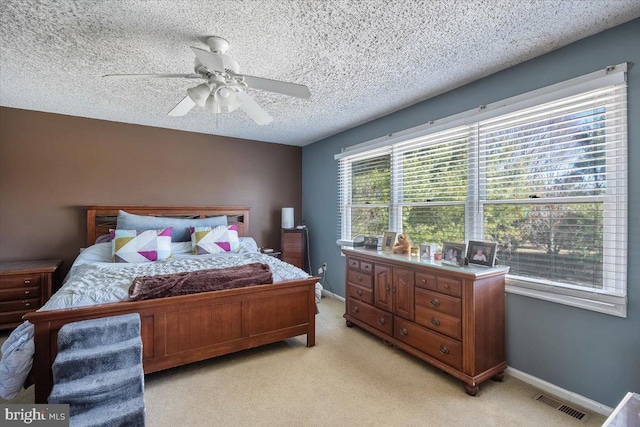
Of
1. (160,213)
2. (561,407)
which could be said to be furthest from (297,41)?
(160,213)

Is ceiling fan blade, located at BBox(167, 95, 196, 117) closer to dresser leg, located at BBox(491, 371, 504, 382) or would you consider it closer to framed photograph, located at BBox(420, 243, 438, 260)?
framed photograph, located at BBox(420, 243, 438, 260)

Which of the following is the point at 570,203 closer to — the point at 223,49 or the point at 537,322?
the point at 537,322

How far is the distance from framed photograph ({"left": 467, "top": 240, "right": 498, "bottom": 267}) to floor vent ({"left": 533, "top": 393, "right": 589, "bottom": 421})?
3.02 feet

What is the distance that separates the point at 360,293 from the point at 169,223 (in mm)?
2541

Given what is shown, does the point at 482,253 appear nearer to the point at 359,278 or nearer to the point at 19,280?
the point at 359,278

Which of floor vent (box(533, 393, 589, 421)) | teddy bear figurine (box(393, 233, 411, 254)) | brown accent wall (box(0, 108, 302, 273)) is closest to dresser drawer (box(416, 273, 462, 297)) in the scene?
teddy bear figurine (box(393, 233, 411, 254))

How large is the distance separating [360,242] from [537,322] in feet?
5.96

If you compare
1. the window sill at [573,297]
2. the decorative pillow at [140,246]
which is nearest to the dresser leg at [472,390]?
the window sill at [573,297]

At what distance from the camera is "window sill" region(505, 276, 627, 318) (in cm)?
182

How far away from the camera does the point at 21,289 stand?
3059 millimetres

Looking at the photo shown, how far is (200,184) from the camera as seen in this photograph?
174 inches

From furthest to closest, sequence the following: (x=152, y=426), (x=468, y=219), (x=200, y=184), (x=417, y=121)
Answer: (x=200, y=184) → (x=417, y=121) → (x=468, y=219) → (x=152, y=426)

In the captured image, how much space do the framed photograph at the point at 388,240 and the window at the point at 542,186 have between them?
0.22 metres

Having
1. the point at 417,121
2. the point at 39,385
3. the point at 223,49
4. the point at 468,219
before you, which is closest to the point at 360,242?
the point at 468,219
